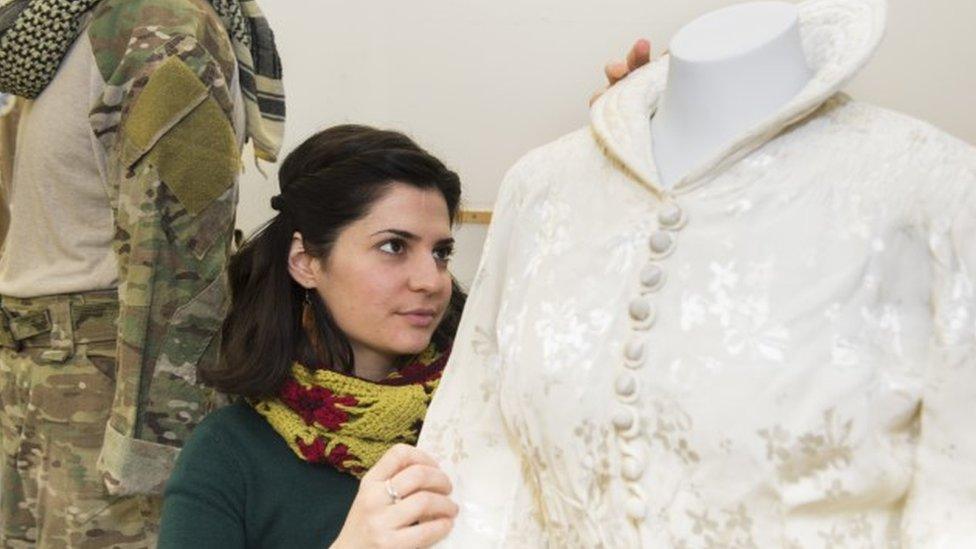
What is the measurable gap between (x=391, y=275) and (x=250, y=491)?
0.96 ft

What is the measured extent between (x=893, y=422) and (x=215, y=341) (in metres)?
0.97

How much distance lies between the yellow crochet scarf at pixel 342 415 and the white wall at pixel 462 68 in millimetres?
899

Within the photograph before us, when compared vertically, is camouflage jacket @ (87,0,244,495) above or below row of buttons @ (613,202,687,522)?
below

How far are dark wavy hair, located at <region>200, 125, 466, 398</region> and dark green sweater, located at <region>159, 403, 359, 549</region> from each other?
6 cm

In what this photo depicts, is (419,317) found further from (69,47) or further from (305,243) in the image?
(69,47)

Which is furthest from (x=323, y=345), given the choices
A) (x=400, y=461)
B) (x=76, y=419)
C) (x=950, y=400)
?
(x=950, y=400)

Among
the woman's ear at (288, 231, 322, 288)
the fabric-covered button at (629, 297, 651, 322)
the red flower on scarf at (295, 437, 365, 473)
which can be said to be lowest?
the red flower on scarf at (295, 437, 365, 473)

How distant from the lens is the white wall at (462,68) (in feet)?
6.82

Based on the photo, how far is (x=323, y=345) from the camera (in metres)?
1.34

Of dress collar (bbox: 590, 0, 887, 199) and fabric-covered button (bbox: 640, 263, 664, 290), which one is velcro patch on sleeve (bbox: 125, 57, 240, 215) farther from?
fabric-covered button (bbox: 640, 263, 664, 290)

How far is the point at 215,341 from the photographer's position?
4.66 ft

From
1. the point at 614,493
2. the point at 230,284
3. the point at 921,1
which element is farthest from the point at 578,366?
the point at 921,1

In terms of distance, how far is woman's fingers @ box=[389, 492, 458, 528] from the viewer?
32.7 inches

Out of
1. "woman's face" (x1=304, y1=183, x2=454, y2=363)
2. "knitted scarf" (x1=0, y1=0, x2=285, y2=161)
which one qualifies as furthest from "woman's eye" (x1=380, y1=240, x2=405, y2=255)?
"knitted scarf" (x1=0, y1=0, x2=285, y2=161)
